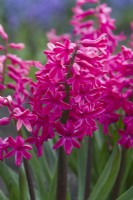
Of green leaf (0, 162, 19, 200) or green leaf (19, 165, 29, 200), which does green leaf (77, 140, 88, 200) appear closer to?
green leaf (0, 162, 19, 200)

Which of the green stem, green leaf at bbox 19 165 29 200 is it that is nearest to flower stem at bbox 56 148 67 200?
the green stem

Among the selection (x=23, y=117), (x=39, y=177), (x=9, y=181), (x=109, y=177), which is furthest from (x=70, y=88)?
(x=39, y=177)

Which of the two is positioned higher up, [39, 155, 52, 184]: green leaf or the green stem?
[39, 155, 52, 184]: green leaf

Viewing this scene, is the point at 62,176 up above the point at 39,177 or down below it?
below

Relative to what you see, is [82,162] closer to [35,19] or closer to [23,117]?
[23,117]

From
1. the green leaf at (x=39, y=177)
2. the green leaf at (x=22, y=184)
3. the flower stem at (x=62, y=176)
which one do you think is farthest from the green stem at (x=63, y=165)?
the green leaf at (x=39, y=177)

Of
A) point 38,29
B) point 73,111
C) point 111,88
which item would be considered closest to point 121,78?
point 111,88
